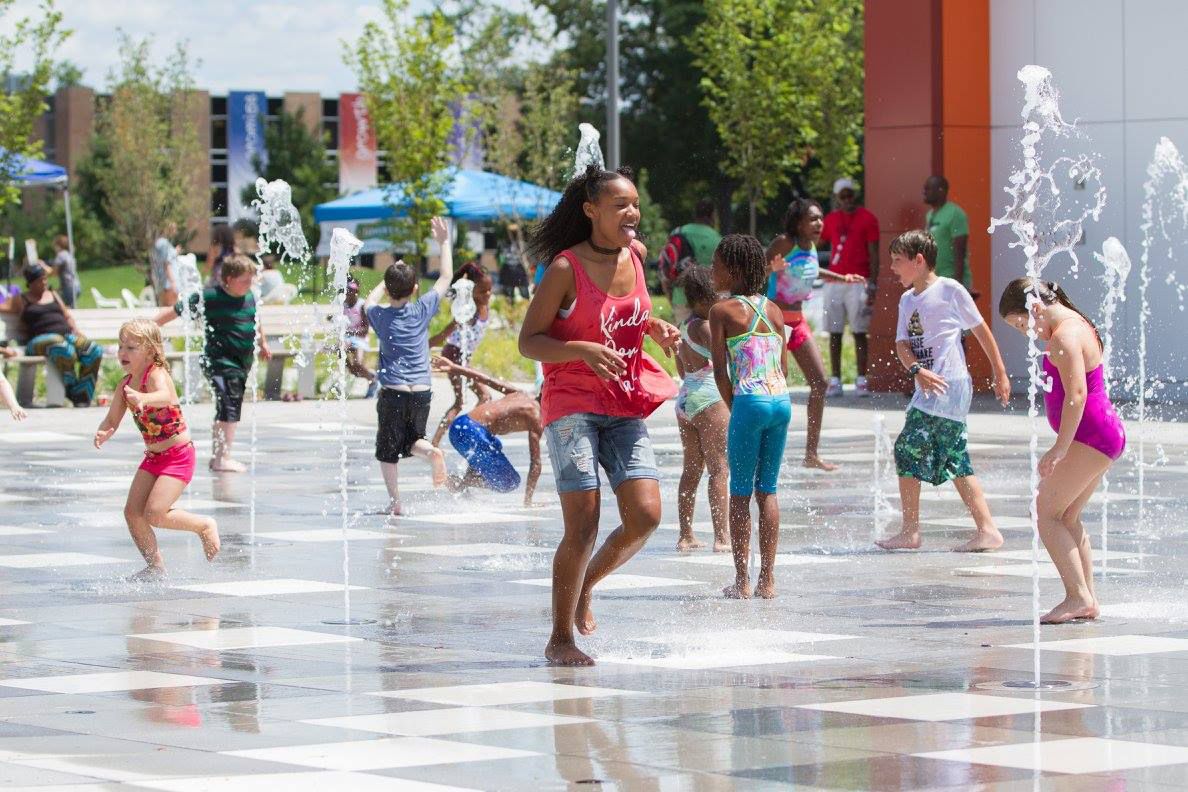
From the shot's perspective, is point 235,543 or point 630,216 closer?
point 630,216

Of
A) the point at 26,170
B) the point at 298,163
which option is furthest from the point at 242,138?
the point at 26,170

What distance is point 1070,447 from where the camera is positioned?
895 cm

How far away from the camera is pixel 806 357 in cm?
1496

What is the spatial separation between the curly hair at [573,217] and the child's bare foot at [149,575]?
3.22 m

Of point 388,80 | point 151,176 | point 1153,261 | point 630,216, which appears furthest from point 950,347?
point 151,176

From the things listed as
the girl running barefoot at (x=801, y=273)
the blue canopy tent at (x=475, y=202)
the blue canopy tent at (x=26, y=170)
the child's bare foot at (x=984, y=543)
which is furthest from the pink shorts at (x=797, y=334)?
the blue canopy tent at (x=475, y=202)

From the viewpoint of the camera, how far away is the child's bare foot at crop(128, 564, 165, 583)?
10.5 meters

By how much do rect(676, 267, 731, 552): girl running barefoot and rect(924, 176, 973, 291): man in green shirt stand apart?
32.3ft

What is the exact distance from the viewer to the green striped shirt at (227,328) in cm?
1661

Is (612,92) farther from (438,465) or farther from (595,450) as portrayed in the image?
(595,450)

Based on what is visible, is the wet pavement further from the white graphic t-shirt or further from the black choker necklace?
the black choker necklace

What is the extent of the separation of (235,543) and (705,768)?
6.46 metres

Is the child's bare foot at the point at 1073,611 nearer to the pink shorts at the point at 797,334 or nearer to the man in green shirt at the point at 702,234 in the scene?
the pink shorts at the point at 797,334

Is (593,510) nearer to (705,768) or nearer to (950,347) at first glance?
(705,768)
